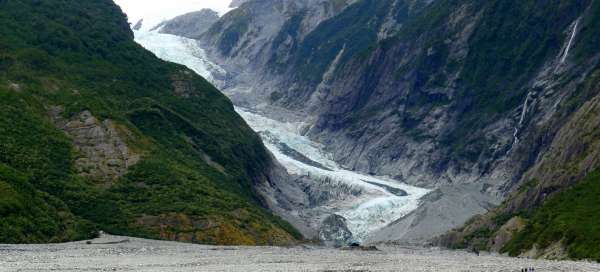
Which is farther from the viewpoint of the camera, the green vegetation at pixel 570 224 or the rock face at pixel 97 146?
the rock face at pixel 97 146

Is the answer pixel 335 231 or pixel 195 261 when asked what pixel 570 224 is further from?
pixel 335 231

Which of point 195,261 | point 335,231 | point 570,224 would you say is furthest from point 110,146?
point 335,231

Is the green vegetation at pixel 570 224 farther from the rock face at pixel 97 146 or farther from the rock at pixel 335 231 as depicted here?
the rock at pixel 335 231

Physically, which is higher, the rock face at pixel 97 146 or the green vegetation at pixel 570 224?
the rock face at pixel 97 146

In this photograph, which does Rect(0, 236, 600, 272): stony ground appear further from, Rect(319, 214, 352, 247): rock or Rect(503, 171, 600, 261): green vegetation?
Rect(319, 214, 352, 247): rock

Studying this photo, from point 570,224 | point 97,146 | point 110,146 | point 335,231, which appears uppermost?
point 110,146

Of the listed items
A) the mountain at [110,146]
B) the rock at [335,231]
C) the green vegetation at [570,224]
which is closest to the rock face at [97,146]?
the mountain at [110,146]

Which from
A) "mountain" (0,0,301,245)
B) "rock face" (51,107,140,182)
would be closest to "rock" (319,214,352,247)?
"mountain" (0,0,301,245)
